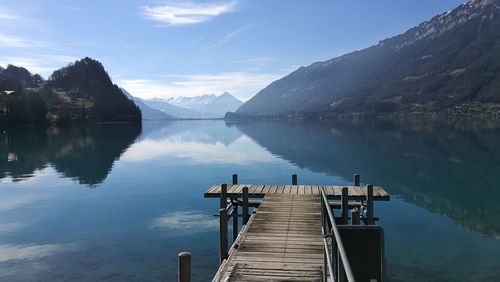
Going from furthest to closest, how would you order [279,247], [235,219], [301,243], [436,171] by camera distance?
[436,171] < [235,219] < [301,243] < [279,247]

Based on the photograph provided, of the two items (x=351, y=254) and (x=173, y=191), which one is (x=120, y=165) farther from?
(x=351, y=254)

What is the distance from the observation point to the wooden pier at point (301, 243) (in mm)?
7660

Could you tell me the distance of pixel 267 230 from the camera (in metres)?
17.5

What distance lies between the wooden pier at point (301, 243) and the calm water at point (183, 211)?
12.7ft

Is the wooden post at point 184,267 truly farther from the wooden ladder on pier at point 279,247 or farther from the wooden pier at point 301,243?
the wooden pier at point 301,243

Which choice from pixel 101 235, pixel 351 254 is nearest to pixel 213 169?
pixel 101 235

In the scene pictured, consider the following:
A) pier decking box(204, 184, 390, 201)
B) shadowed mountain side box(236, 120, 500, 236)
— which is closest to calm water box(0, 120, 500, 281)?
shadowed mountain side box(236, 120, 500, 236)

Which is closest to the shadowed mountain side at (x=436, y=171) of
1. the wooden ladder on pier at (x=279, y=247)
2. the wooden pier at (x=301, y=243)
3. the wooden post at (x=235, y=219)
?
the wooden pier at (x=301, y=243)

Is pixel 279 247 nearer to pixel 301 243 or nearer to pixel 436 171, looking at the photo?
pixel 301 243

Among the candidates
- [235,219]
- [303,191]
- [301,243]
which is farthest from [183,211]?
[301,243]

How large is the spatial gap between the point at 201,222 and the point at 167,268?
880 cm

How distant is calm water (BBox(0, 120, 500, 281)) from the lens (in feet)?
70.4

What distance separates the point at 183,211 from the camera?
33531 millimetres

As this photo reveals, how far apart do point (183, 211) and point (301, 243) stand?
1941 cm
